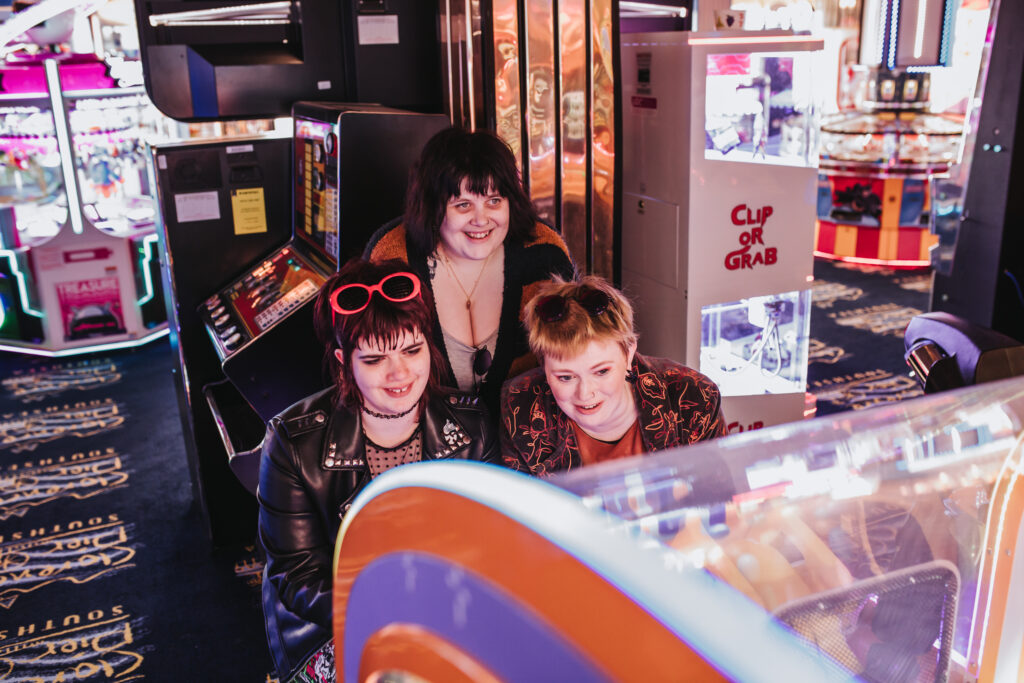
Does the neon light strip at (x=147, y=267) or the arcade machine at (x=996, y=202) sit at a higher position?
the arcade machine at (x=996, y=202)

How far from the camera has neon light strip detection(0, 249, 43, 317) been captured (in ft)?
18.1

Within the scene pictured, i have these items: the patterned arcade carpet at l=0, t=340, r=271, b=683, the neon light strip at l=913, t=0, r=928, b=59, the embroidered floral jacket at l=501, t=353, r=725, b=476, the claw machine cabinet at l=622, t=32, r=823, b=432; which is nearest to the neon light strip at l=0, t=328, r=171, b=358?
the patterned arcade carpet at l=0, t=340, r=271, b=683

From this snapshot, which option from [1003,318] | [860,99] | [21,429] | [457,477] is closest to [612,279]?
[1003,318]

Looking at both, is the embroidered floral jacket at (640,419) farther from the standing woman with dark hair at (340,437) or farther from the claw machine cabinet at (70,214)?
the claw machine cabinet at (70,214)

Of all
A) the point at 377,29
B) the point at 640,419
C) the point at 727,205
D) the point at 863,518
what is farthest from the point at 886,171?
the point at 863,518

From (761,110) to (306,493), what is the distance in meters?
2.52

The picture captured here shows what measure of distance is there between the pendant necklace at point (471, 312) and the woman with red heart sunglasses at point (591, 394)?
355 mm

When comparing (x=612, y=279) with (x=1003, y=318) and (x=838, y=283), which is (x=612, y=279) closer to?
(x=1003, y=318)

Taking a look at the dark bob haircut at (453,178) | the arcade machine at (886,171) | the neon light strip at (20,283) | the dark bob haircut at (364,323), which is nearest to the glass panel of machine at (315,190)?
the dark bob haircut at (453,178)

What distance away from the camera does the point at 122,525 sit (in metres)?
3.61

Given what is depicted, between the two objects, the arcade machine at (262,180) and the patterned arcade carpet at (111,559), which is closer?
the patterned arcade carpet at (111,559)

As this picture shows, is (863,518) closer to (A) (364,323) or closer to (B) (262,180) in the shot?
(A) (364,323)

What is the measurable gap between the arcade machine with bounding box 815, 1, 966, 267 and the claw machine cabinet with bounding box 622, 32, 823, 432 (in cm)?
413

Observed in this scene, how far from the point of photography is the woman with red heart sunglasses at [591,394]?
6.05 ft
